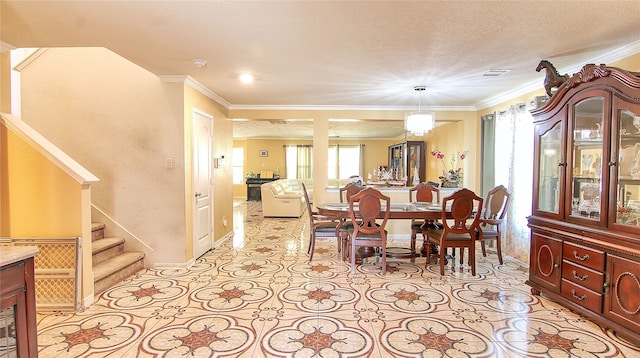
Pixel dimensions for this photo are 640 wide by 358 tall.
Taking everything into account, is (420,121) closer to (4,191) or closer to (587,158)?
(587,158)

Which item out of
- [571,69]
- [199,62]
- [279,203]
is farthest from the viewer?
[279,203]

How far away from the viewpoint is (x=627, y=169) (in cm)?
234

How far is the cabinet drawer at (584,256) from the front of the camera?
241 centimetres

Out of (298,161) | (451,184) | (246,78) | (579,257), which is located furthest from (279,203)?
(579,257)

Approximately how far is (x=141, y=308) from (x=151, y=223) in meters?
1.30

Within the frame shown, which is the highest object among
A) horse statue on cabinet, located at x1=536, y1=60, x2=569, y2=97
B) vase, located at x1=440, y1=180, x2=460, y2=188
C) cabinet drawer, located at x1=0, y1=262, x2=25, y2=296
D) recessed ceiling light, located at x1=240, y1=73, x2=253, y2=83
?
recessed ceiling light, located at x1=240, y1=73, x2=253, y2=83

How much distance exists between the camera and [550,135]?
2.99 m

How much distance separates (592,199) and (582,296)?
780 mm

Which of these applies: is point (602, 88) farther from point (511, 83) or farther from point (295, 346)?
point (295, 346)

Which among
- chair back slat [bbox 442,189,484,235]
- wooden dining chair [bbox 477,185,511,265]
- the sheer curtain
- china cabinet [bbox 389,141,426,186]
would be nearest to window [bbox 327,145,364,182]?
china cabinet [bbox 389,141,426,186]

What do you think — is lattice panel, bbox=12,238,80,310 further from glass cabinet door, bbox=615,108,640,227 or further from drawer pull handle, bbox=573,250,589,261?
glass cabinet door, bbox=615,108,640,227

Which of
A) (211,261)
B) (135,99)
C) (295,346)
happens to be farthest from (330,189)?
(295,346)

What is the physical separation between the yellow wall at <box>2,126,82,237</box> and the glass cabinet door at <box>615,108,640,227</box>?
4315 mm

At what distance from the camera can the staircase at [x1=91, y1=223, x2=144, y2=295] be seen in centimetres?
315
